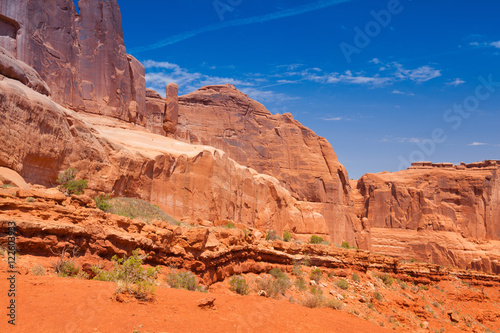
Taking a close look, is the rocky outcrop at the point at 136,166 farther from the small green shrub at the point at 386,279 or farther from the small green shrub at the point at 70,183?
the small green shrub at the point at 386,279

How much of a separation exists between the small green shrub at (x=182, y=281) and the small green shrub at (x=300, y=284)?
6.69m

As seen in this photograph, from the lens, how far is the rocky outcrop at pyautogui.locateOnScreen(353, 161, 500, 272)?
218 feet

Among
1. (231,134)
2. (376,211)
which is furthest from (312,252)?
(376,211)

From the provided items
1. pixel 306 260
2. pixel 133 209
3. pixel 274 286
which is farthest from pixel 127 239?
pixel 306 260

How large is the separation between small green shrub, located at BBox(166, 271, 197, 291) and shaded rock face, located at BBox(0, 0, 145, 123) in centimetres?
2620

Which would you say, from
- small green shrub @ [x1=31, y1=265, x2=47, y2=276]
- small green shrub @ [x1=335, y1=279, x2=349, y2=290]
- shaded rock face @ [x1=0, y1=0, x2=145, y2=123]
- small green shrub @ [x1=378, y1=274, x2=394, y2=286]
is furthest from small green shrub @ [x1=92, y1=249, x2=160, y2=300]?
shaded rock face @ [x1=0, y1=0, x2=145, y2=123]

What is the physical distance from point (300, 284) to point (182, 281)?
7400 mm

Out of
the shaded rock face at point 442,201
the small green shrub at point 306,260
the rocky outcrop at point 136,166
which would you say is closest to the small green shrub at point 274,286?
the small green shrub at point 306,260

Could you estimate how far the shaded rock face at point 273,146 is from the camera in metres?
58.2

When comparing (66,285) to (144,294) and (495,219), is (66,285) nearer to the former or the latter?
(144,294)

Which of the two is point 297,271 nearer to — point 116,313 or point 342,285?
point 342,285

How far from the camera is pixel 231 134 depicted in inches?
2345

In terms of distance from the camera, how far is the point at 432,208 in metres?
70.1

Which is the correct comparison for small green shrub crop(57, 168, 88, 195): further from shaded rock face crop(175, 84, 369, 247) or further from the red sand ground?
shaded rock face crop(175, 84, 369, 247)
